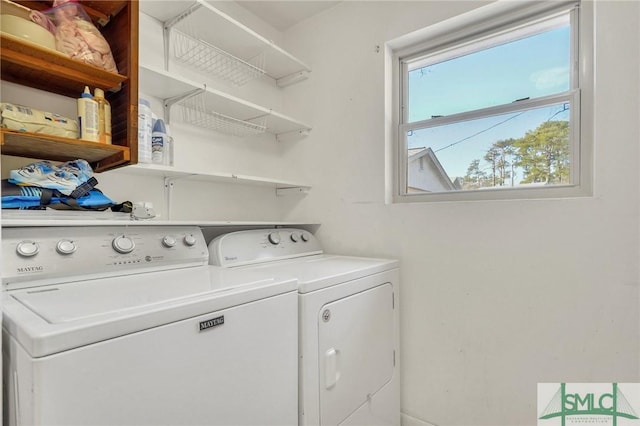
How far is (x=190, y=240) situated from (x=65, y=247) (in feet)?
1.48

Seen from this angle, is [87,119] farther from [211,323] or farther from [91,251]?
[211,323]

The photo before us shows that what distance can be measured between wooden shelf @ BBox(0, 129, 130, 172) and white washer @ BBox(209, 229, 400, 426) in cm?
57

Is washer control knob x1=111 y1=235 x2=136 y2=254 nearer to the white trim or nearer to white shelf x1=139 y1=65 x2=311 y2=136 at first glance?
white shelf x1=139 y1=65 x2=311 y2=136

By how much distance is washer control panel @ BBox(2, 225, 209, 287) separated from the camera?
1.00 m

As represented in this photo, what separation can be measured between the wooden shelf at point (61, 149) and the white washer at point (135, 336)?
288 mm

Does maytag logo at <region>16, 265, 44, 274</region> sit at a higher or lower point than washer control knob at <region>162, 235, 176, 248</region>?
lower

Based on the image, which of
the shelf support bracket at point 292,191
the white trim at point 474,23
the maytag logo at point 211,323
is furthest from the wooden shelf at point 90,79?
the white trim at point 474,23

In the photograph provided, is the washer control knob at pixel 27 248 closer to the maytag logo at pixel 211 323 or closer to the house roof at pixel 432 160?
the maytag logo at pixel 211 323

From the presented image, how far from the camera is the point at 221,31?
5.79 ft

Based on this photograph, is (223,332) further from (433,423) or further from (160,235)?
(433,423)

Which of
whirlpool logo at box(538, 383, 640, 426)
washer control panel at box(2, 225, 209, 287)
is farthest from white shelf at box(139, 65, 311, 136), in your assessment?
whirlpool logo at box(538, 383, 640, 426)

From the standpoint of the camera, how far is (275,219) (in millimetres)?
2346

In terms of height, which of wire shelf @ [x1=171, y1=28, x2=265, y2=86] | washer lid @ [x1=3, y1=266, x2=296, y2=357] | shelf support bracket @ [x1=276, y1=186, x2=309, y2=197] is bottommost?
washer lid @ [x1=3, y1=266, x2=296, y2=357]

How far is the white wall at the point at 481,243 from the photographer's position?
132cm
